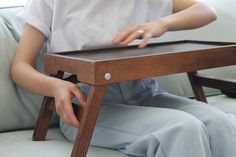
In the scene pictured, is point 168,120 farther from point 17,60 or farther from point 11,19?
point 11,19

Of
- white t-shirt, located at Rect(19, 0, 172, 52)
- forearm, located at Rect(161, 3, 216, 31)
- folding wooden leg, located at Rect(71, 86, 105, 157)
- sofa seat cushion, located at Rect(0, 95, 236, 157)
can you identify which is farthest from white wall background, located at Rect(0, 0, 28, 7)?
folding wooden leg, located at Rect(71, 86, 105, 157)

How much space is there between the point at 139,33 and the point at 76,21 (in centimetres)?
20

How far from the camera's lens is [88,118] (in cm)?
76

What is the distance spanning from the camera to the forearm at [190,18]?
3.28 ft

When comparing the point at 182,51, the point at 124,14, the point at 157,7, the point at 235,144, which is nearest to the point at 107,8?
the point at 124,14

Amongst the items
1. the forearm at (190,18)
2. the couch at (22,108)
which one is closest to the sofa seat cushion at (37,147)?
the couch at (22,108)

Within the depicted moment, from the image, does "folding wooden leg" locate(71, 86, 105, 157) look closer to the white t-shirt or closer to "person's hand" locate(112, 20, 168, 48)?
"person's hand" locate(112, 20, 168, 48)

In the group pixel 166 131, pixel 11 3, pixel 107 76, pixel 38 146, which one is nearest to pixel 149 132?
pixel 166 131

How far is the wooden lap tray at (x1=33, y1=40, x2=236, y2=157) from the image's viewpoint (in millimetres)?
→ 748

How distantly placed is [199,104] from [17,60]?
437mm

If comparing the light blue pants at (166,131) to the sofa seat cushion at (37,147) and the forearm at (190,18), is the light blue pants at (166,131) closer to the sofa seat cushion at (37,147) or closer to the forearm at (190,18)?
the sofa seat cushion at (37,147)

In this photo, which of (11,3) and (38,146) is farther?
(11,3)

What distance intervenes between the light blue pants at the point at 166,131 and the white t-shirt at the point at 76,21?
166 millimetres

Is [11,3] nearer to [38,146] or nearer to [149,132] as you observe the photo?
[38,146]
